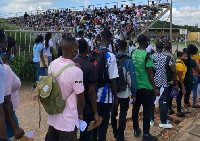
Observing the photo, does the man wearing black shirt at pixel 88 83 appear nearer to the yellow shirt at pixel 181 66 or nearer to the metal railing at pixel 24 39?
the yellow shirt at pixel 181 66

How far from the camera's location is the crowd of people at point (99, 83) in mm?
2310

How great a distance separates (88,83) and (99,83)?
1.71 ft

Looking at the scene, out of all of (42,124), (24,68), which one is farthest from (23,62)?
(42,124)

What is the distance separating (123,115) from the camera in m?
3.76

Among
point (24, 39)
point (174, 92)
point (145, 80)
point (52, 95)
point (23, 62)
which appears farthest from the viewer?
point (24, 39)

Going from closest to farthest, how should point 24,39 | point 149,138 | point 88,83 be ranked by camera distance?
point 88,83
point 149,138
point 24,39

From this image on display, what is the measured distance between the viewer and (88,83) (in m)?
2.77

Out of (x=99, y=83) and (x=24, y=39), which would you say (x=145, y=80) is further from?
(x=24, y=39)

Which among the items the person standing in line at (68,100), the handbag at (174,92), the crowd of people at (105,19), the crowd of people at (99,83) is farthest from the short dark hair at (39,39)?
the crowd of people at (105,19)

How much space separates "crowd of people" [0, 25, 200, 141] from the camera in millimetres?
2310

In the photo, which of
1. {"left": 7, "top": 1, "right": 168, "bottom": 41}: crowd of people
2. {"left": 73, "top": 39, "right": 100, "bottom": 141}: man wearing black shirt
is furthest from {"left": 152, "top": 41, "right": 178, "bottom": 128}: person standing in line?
{"left": 7, "top": 1, "right": 168, "bottom": 41}: crowd of people

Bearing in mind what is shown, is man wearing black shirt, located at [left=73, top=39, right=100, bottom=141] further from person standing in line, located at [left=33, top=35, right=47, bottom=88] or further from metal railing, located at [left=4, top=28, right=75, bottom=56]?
metal railing, located at [left=4, top=28, right=75, bottom=56]

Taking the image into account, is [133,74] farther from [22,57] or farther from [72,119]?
[22,57]

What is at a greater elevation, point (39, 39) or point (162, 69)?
point (39, 39)
